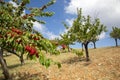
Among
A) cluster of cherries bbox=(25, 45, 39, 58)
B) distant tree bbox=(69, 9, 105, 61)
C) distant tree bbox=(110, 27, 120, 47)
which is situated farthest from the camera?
distant tree bbox=(110, 27, 120, 47)

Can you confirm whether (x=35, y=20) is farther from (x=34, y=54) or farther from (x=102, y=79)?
(x=34, y=54)

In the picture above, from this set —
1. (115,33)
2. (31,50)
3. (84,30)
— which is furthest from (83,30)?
(115,33)

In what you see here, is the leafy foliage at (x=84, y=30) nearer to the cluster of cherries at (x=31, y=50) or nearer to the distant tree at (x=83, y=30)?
the distant tree at (x=83, y=30)

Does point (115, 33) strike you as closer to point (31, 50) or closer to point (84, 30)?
point (84, 30)

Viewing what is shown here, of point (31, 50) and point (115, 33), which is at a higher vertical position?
point (115, 33)

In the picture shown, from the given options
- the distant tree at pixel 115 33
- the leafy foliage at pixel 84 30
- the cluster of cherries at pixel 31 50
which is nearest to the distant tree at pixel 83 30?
the leafy foliage at pixel 84 30

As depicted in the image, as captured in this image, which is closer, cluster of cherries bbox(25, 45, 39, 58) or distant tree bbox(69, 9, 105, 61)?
cluster of cherries bbox(25, 45, 39, 58)

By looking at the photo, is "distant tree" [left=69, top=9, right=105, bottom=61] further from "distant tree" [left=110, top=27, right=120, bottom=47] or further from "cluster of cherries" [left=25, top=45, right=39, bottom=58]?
"distant tree" [left=110, top=27, right=120, bottom=47]

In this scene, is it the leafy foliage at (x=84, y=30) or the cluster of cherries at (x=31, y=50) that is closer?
the cluster of cherries at (x=31, y=50)

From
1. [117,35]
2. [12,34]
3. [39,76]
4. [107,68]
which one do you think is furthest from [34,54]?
[117,35]

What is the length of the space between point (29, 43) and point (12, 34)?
2.59 feet

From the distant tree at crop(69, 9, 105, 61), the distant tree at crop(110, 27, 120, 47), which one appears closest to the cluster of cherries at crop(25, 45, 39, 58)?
the distant tree at crop(69, 9, 105, 61)

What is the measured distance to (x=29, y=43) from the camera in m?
7.79

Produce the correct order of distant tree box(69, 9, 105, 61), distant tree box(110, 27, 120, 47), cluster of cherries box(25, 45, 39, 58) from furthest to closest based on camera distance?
1. distant tree box(110, 27, 120, 47)
2. distant tree box(69, 9, 105, 61)
3. cluster of cherries box(25, 45, 39, 58)
